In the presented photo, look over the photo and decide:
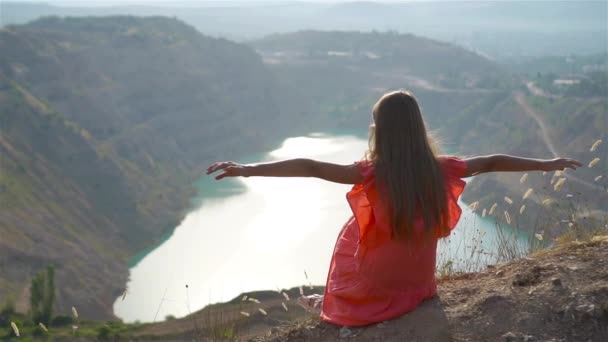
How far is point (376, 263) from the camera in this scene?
3459 mm

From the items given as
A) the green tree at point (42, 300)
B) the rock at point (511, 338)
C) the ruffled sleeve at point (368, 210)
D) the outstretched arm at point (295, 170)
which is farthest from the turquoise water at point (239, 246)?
the outstretched arm at point (295, 170)

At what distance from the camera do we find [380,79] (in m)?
93.3

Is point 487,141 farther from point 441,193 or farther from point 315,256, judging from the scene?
point 441,193

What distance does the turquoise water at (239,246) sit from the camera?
30.3m

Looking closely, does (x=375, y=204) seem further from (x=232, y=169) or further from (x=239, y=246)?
(x=239, y=246)

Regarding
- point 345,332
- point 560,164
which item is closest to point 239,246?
point 345,332

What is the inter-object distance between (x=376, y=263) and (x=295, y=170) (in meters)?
0.65

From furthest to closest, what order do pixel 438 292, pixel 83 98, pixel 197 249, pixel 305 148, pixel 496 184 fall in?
pixel 305 148
pixel 83 98
pixel 197 249
pixel 496 184
pixel 438 292

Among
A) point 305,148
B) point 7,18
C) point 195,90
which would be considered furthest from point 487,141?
point 7,18

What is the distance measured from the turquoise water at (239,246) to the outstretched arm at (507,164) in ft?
63.2

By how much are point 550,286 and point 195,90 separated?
238 feet

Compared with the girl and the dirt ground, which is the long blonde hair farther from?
the dirt ground

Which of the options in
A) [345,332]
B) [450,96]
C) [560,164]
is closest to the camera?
[345,332]

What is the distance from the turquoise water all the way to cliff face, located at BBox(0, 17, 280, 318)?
1.85 m
